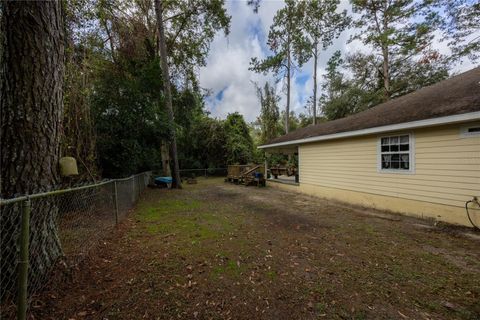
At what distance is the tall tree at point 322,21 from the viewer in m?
17.3

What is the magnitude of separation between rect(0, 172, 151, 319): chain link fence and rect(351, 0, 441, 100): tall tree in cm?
1822

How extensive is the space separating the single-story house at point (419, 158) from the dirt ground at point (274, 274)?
996 mm

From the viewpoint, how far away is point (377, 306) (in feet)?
7.64

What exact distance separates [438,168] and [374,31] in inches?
579

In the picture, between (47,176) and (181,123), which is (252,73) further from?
(47,176)

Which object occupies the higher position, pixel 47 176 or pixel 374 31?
pixel 374 31

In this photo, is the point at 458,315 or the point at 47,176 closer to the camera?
the point at 458,315

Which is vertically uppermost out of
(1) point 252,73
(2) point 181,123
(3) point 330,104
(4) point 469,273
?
(1) point 252,73

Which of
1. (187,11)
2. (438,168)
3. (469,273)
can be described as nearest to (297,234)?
(469,273)

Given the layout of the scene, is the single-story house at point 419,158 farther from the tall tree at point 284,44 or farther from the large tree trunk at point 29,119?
the tall tree at point 284,44

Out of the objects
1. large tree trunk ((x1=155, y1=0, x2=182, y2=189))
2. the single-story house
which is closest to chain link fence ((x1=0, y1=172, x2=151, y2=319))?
large tree trunk ((x1=155, y1=0, x2=182, y2=189))

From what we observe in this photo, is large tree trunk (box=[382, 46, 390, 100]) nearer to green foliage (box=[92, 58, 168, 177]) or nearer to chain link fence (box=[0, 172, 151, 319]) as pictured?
green foliage (box=[92, 58, 168, 177])

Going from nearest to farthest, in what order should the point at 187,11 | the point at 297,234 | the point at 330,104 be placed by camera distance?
the point at 297,234, the point at 187,11, the point at 330,104

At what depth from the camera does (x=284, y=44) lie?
63.1 ft
